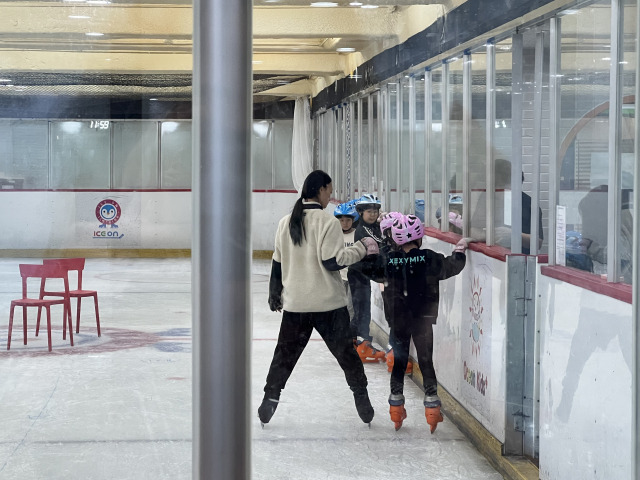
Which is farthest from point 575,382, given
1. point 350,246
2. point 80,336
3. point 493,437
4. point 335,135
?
point 80,336

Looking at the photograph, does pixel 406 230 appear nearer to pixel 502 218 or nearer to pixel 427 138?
pixel 427 138

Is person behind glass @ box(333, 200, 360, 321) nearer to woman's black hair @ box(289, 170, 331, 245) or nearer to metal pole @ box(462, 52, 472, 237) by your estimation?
woman's black hair @ box(289, 170, 331, 245)

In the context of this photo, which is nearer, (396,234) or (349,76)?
(349,76)

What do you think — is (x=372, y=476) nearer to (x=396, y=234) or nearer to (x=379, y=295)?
(x=379, y=295)

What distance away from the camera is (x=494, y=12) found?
325 centimetres

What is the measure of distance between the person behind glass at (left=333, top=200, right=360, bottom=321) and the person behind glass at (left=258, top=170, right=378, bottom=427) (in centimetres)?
1

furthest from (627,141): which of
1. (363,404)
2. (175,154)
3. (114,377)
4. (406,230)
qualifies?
(114,377)

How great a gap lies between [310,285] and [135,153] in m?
0.71

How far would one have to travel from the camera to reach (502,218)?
3.72 m

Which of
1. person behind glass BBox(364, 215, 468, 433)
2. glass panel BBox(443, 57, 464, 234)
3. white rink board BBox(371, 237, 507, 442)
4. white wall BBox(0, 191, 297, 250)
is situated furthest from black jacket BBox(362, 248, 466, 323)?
white wall BBox(0, 191, 297, 250)

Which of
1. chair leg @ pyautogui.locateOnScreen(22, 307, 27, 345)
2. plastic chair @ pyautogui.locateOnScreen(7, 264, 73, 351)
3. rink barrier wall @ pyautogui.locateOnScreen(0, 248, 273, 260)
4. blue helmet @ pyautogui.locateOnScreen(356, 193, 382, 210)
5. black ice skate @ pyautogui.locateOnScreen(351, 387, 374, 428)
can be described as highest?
blue helmet @ pyautogui.locateOnScreen(356, 193, 382, 210)

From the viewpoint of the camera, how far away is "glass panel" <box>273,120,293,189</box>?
2.47m

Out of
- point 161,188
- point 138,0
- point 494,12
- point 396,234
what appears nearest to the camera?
point 161,188

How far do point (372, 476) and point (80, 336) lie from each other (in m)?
1.05
